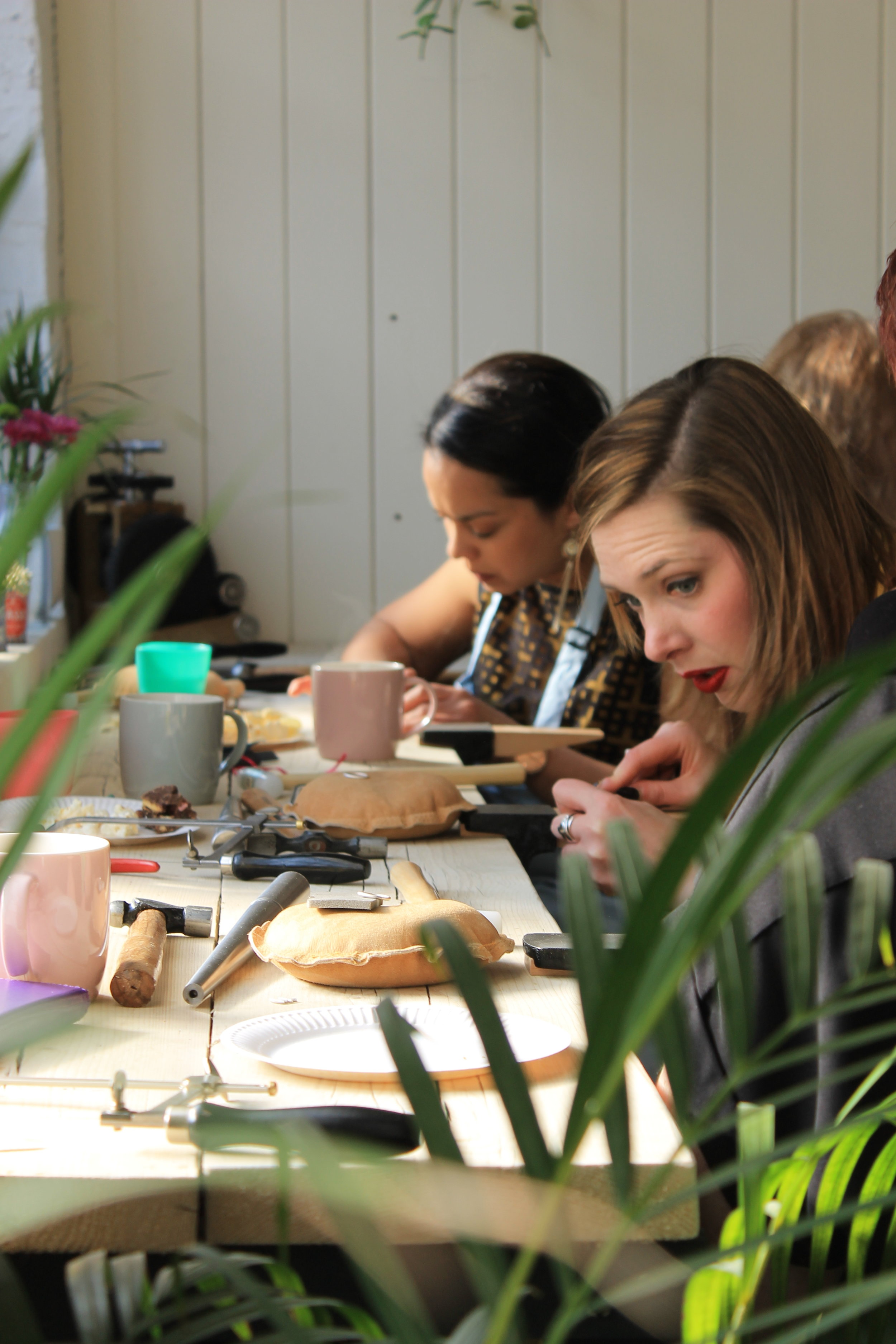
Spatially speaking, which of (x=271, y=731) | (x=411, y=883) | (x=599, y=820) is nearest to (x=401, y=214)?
(x=271, y=731)

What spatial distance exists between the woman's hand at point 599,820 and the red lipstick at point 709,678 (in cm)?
13

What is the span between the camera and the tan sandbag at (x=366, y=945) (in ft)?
2.52

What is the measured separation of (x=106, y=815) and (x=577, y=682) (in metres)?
0.95

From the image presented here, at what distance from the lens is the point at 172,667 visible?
68.5 inches

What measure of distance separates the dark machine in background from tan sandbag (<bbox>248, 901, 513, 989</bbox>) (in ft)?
6.59

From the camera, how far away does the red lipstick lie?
1.20m

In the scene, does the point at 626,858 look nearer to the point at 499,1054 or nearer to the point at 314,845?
the point at 499,1054

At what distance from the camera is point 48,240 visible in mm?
2768

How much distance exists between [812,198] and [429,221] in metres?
0.96

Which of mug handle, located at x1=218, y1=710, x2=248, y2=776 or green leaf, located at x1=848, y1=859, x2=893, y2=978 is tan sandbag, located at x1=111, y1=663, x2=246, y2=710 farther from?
green leaf, located at x1=848, y1=859, x2=893, y2=978

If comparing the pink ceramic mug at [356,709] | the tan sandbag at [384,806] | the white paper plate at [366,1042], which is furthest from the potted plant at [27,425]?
the white paper plate at [366,1042]

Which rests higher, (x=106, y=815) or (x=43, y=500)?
(x=43, y=500)

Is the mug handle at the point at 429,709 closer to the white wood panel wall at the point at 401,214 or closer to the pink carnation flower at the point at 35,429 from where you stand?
the pink carnation flower at the point at 35,429

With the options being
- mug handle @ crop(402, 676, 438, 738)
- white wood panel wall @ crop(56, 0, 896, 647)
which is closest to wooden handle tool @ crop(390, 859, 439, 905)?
mug handle @ crop(402, 676, 438, 738)
